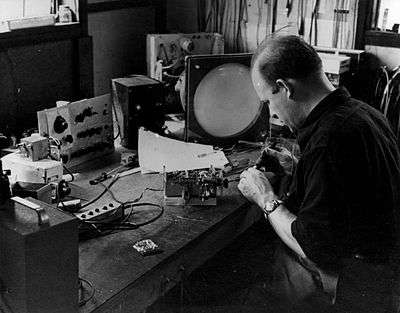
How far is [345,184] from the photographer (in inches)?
59.4

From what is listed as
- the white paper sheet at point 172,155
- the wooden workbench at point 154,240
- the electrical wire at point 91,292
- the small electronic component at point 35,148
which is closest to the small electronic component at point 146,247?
the wooden workbench at point 154,240

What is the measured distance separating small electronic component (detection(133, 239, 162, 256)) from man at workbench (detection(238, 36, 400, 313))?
37cm

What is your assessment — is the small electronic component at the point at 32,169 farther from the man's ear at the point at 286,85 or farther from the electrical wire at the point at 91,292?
the man's ear at the point at 286,85

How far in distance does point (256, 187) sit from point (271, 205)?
15 cm

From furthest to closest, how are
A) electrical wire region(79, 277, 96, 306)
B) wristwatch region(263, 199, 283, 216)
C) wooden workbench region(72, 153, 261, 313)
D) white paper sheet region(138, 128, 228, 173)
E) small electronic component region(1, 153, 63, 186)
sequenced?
1. white paper sheet region(138, 128, 228, 173)
2. small electronic component region(1, 153, 63, 186)
3. wristwatch region(263, 199, 283, 216)
4. wooden workbench region(72, 153, 261, 313)
5. electrical wire region(79, 277, 96, 306)

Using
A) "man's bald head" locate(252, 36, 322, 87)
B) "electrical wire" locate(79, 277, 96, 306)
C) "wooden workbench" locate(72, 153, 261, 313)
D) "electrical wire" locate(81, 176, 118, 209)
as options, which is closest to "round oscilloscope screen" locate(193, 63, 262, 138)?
"wooden workbench" locate(72, 153, 261, 313)

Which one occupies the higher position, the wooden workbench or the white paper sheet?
the white paper sheet

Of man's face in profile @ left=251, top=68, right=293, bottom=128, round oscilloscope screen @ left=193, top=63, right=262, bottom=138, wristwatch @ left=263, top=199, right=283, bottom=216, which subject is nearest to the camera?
man's face in profile @ left=251, top=68, right=293, bottom=128

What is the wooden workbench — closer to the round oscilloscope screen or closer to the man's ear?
the round oscilloscope screen

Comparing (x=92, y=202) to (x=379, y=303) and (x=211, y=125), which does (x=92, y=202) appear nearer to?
(x=211, y=125)

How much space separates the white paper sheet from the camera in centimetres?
228

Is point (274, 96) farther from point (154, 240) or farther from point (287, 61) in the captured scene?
point (154, 240)

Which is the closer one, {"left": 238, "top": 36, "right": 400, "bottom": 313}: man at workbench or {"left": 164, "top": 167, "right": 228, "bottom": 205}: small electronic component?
{"left": 238, "top": 36, "right": 400, "bottom": 313}: man at workbench

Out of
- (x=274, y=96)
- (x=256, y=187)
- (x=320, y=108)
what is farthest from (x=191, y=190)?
(x=320, y=108)
